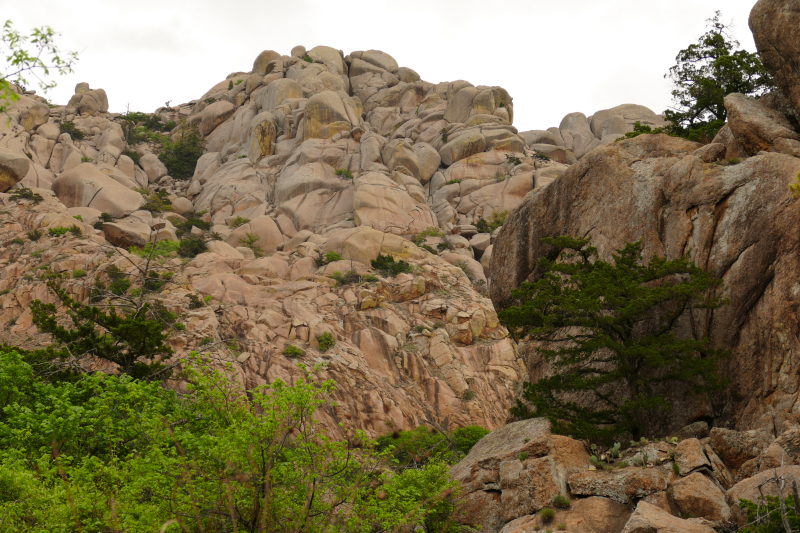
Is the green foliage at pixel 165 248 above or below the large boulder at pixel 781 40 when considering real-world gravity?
above

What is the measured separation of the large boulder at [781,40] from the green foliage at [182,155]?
6848cm

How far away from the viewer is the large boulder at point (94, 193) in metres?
58.0

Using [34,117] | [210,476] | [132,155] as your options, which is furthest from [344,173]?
[210,476]

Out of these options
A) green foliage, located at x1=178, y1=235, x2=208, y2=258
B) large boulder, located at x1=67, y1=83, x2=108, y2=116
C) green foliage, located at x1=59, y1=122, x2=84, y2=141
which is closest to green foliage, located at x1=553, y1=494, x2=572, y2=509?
green foliage, located at x1=178, y1=235, x2=208, y2=258

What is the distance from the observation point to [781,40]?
20562 mm

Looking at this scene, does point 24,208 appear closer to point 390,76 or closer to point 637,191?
point 637,191

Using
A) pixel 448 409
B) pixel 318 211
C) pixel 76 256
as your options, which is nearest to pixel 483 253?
pixel 318 211

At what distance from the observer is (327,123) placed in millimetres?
70125

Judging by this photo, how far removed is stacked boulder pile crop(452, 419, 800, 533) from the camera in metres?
11.5

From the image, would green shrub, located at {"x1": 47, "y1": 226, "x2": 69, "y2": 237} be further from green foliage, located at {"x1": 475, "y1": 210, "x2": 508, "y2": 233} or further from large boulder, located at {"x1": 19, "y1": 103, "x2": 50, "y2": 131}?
green foliage, located at {"x1": 475, "y1": 210, "x2": 508, "y2": 233}

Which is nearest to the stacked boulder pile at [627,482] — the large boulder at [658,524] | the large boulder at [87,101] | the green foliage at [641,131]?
the large boulder at [658,524]

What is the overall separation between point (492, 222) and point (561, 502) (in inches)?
1949

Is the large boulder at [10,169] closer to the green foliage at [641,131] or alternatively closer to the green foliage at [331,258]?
the green foliage at [331,258]

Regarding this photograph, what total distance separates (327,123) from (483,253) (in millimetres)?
26894
